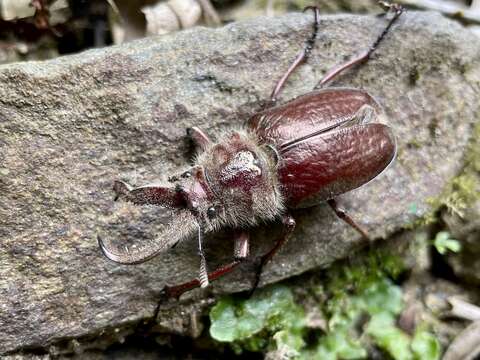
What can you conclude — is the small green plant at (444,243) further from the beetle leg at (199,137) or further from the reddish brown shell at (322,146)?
the beetle leg at (199,137)

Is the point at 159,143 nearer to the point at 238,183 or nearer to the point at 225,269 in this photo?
the point at 238,183

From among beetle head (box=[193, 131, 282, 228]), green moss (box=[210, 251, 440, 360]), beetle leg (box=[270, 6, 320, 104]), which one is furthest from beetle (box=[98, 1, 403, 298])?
green moss (box=[210, 251, 440, 360])

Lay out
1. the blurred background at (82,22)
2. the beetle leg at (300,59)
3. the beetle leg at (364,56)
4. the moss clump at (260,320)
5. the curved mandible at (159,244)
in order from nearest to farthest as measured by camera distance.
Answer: the curved mandible at (159,244) → the moss clump at (260,320) → the beetle leg at (300,59) → the beetle leg at (364,56) → the blurred background at (82,22)

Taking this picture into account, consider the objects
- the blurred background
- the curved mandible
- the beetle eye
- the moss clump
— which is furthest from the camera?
the blurred background

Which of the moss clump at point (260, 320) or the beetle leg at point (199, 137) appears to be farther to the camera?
the moss clump at point (260, 320)

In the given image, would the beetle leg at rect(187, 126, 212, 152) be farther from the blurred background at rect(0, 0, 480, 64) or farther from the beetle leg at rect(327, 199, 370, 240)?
the blurred background at rect(0, 0, 480, 64)

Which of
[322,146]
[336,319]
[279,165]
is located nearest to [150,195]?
[279,165]

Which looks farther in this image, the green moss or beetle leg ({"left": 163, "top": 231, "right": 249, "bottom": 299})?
the green moss

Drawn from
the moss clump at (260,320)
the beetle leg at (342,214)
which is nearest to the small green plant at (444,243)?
the beetle leg at (342,214)

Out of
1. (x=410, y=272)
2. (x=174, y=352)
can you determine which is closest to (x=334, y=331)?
(x=410, y=272)
